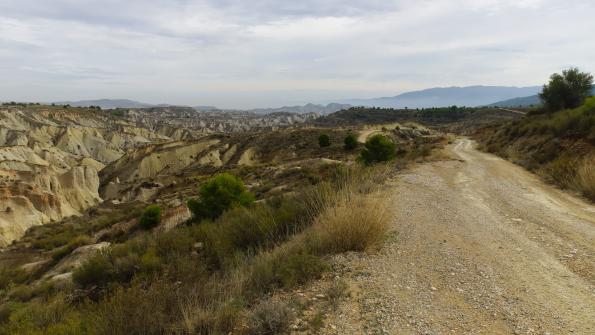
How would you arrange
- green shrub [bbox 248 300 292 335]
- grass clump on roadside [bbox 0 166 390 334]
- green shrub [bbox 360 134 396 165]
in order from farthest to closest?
1. green shrub [bbox 360 134 396 165]
2. grass clump on roadside [bbox 0 166 390 334]
3. green shrub [bbox 248 300 292 335]

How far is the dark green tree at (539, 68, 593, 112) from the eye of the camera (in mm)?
30453

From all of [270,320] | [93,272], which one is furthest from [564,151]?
[93,272]

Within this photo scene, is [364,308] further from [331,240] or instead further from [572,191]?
[572,191]

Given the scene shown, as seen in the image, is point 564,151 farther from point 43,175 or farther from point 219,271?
point 43,175

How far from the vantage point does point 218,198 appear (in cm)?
1520

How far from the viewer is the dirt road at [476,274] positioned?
353cm

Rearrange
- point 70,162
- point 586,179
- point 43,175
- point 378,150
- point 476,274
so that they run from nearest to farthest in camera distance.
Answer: point 476,274, point 586,179, point 378,150, point 43,175, point 70,162

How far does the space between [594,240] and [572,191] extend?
5713 mm

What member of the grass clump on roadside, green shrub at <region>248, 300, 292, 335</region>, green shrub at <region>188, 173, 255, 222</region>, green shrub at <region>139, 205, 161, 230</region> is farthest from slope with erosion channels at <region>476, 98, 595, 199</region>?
green shrub at <region>139, 205, 161, 230</region>

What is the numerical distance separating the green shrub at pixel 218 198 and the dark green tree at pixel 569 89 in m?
30.5

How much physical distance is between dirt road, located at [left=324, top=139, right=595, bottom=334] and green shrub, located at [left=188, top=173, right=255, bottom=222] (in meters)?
8.49

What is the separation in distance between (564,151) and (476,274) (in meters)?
14.4

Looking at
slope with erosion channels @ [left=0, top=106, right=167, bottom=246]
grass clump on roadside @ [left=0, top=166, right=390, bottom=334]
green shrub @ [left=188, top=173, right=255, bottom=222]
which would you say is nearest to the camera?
grass clump on roadside @ [left=0, top=166, right=390, bottom=334]

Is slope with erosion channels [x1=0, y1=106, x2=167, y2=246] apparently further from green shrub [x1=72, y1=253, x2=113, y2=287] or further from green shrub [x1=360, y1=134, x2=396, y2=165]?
green shrub [x1=360, y1=134, x2=396, y2=165]
